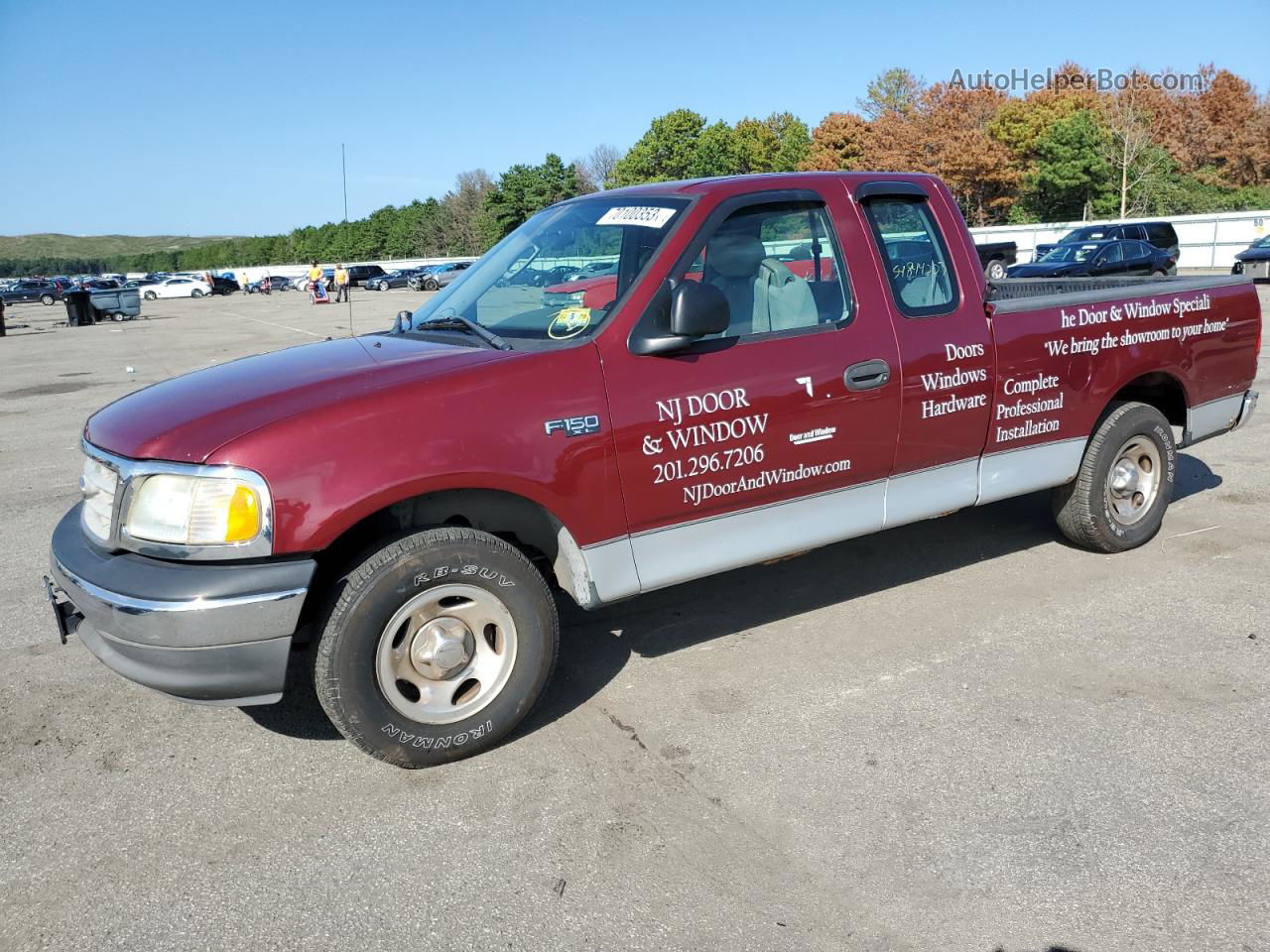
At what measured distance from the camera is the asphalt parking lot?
8.67ft

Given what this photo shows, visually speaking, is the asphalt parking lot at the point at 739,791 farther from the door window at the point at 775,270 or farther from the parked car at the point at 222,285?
the parked car at the point at 222,285

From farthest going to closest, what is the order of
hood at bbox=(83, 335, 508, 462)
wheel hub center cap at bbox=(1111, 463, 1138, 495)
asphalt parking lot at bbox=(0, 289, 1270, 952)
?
wheel hub center cap at bbox=(1111, 463, 1138, 495)
hood at bbox=(83, 335, 508, 462)
asphalt parking lot at bbox=(0, 289, 1270, 952)

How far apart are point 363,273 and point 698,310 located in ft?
215

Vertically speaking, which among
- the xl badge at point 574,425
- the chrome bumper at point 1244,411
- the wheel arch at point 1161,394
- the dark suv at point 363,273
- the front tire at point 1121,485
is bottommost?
the front tire at point 1121,485

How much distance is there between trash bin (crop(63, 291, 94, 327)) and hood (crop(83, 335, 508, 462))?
111ft

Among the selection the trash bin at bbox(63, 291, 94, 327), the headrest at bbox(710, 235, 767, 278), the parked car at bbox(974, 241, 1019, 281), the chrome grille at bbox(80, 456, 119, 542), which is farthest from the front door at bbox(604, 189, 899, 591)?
the trash bin at bbox(63, 291, 94, 327)

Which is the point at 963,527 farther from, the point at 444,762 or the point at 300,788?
the point at 300,788

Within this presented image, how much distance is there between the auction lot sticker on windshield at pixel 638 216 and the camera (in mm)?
3920

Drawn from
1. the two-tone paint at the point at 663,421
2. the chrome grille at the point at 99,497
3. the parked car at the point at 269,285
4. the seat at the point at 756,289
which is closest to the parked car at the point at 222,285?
the parked car at the point at 269,285

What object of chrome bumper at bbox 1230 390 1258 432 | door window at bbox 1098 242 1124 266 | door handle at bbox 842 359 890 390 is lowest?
chrome bumper at bbox 1230 390 1258 432

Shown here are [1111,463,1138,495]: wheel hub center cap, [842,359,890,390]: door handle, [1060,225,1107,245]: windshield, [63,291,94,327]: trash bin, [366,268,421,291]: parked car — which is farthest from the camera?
[366,268,421,291]: parked car

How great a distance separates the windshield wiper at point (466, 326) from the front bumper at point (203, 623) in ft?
3.51

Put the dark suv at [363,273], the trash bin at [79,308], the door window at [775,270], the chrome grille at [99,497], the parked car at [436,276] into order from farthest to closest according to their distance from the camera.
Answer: the dark suv at [363,273], the parked car at [436,276], the trash bin at [79,308], the door window at [775,270], the chrome grille at [99,497]

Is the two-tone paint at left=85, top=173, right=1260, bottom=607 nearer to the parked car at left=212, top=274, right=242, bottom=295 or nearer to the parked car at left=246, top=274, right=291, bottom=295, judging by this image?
the parked car at left=212, top=274, right=242, bottom=295
